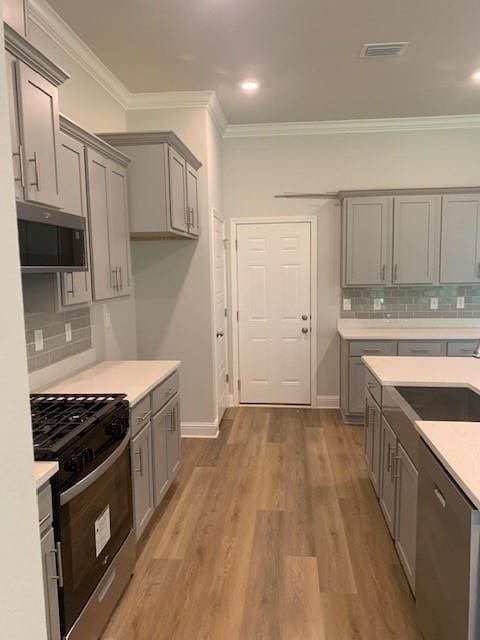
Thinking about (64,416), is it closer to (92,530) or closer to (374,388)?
(92,530)

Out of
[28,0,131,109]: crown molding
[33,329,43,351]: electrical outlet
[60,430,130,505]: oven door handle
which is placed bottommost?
[60,430,130,505]: oven door handle

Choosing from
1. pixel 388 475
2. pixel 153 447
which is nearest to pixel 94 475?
pixel 153 447

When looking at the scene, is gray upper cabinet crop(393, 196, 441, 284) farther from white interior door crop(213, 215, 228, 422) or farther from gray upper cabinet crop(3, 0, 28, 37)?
gray upper cabinet crop(3, 0, 28, 37)

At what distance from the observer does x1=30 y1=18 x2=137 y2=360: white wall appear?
9.71ft

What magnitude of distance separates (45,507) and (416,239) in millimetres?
4245

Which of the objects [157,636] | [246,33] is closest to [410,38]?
[246,33]

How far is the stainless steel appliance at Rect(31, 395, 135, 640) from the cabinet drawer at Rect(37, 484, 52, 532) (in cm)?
4

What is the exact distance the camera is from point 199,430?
4.48 meters

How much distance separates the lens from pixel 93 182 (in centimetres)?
274

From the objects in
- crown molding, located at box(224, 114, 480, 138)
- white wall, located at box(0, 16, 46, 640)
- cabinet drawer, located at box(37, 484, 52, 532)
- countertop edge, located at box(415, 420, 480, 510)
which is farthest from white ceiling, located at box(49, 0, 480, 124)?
cabinet drawer, located at box(37, 484, 52, 532)

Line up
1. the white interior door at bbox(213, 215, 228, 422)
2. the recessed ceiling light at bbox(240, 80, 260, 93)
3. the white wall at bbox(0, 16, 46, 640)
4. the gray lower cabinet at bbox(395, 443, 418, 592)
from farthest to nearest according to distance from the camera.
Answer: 1. the white interior door at bbox(213, 215, 228, 422)
2. the recessed ceiling light at bbox(240, 80, 260, 93)
3. the gray lower cabinet at bbox(395, 443, 418, 592)
4. the white wall at bbox(0, 16, 46, 640)

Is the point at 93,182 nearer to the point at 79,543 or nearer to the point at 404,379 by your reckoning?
the point at 79,543

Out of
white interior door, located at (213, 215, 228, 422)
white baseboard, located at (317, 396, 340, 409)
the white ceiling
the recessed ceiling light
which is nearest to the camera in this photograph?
the white ceiling

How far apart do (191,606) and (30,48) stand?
2603 mm
